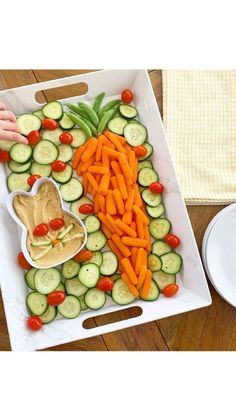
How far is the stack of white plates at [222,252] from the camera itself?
67.9 inches

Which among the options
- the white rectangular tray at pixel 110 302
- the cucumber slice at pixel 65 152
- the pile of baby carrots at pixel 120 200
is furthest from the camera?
the cucumber slice at pixel 65 152

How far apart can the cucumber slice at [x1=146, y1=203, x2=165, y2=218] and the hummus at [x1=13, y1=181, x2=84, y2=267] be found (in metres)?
0.25

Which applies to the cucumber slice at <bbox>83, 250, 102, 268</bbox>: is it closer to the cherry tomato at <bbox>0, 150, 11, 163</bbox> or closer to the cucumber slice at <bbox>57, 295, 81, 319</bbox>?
the cucumber slice at <bbox>57, 295, 81, 319</bbox>

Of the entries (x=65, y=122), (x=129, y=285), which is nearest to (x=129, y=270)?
(x=129, y=285)

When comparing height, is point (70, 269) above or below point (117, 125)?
below

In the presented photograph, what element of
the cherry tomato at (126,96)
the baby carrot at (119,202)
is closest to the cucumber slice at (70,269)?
the baby carrot at (119,202)

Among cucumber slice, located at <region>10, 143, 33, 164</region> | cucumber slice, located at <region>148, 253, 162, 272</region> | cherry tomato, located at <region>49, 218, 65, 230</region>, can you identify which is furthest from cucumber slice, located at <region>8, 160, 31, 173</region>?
cucumber slice, located at <region>148, 253, 162, 272</region>

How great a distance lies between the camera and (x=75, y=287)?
1.70m

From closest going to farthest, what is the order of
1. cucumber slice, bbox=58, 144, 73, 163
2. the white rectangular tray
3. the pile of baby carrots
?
1. the white rectangular tray
2. the pile of baby carrots
3. cucumber slice, bbox=58, 144, 73, 163

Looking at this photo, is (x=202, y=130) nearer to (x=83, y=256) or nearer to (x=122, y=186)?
(x=122, y=186)

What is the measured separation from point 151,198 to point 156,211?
0.05 metres

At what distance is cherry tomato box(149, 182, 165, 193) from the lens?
5.72 ft

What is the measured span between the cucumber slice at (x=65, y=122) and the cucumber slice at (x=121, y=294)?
59 centimetres

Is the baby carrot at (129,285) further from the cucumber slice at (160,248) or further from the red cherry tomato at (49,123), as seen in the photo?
the red cherry tomato at (49,123)
